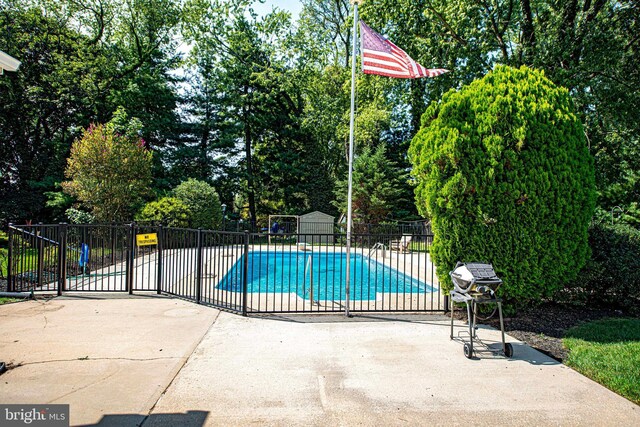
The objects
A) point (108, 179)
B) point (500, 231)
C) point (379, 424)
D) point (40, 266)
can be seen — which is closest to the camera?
point (379, 424)

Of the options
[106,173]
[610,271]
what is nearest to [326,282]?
[610,271]

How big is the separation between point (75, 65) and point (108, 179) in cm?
1055

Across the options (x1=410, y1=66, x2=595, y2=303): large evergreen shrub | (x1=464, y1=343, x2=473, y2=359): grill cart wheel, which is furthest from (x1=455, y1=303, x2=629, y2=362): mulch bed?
(x1=464, y1=343, x2=473, y2=359): grill cart wheel

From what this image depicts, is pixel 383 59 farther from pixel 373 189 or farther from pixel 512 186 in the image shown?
pixel 373 189

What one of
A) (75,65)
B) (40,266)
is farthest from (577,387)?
(75,65)

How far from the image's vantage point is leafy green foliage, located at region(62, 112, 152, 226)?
15242mm

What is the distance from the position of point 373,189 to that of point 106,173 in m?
14.2

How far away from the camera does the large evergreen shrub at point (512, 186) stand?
217 inches

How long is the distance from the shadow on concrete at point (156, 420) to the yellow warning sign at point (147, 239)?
513cm

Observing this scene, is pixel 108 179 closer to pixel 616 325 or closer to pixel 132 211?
pixel 132 211

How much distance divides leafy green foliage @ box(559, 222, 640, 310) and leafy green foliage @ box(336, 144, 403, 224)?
51.6ft

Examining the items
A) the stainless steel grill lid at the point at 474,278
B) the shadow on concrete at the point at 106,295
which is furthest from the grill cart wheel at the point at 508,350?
the shadow on concrete at the point at 106,295

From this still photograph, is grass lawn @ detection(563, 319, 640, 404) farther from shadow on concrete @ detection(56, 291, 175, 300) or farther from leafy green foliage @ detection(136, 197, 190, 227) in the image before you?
leafy green foliage @ detection(136, 197, 190, 227)

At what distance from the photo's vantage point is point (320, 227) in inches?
933
